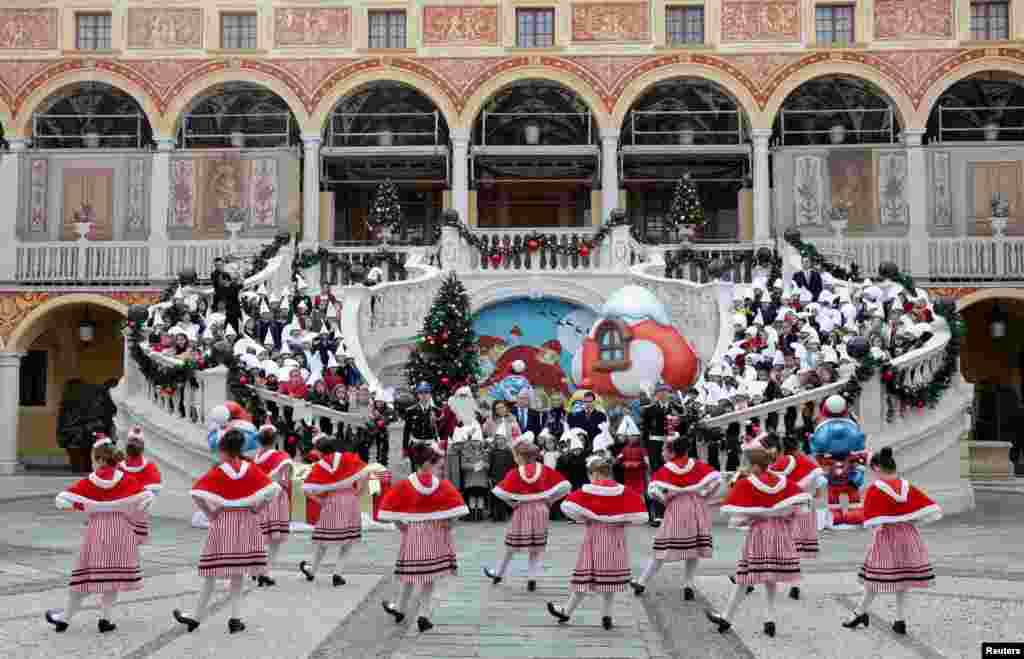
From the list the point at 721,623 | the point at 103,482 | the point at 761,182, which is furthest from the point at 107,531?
the point at 761,182

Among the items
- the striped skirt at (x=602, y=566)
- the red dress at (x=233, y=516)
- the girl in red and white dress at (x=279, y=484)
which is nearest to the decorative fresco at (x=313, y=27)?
the girl in red and white dress at (x=279, y=484)

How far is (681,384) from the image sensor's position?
18312 millimetres

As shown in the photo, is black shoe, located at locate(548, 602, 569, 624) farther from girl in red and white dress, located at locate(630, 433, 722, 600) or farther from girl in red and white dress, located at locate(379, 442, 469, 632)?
girl in red and white dress, located at locate(630, 433, 722, 600)

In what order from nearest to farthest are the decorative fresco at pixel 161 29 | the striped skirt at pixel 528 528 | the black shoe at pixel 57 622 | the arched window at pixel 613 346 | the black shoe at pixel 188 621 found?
1. the black shoe at pixel 188 621
2. the black shoe at pixel 57 622
3. the striped skirt at pixel 528 528
4. the arched window at pixel 613 346
5. the decorative fresco at pixel 161 29

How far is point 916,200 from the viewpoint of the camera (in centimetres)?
2764

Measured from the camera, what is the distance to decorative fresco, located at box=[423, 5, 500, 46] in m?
28.7

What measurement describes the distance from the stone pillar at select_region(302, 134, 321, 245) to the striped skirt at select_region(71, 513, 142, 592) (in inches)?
776

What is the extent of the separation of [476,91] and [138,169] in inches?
319

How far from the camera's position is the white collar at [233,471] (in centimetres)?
901

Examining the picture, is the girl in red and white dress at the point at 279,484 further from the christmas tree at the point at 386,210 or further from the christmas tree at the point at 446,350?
the christmas tree at the point at 386,210

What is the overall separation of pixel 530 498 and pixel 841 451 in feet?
19.2

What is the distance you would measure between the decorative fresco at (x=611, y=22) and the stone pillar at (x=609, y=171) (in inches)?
92.0

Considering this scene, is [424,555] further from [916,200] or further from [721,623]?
[916,200]

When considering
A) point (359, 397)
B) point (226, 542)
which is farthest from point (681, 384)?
point (226, 542)
